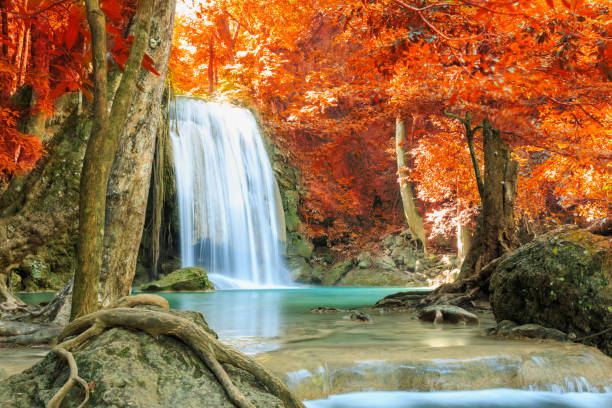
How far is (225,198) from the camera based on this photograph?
17531 millimetres

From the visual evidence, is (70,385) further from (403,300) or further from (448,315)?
(403,300)

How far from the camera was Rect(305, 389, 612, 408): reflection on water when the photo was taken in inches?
124

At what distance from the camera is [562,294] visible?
4.44m

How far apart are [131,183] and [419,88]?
294 inches

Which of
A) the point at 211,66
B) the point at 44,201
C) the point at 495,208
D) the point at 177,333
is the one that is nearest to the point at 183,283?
the point at 44,201

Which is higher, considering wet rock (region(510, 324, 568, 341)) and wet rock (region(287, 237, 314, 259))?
wet rock (region(287, 237, 314, 259))

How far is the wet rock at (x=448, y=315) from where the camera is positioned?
6.04 m

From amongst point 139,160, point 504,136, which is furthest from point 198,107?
point 139,160

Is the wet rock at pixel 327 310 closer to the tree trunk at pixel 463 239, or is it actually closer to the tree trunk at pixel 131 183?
the tree trunk at pixel 131 183

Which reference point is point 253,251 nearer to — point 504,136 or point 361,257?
point 361,257

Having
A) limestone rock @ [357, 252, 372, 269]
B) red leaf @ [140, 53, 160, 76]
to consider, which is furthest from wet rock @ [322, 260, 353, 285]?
red leaf @ [140, 53, 160, 76]

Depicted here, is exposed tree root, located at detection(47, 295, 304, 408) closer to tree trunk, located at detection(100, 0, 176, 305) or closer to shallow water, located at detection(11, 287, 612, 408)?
shallow water, located at detection(11, 287, 612, 408)

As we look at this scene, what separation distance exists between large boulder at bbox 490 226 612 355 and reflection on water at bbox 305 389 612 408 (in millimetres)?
854

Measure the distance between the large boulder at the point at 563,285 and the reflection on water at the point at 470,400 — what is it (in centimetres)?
85
